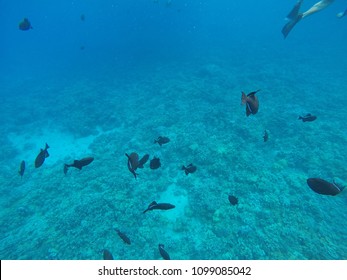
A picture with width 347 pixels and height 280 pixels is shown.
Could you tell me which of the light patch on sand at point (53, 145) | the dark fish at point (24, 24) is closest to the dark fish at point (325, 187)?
the dark fish at point (24, 24)

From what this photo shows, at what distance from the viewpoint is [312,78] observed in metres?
20.9

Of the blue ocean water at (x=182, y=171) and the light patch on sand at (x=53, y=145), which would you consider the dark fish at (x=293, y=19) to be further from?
the light patch on sand at (x=53, y=145)

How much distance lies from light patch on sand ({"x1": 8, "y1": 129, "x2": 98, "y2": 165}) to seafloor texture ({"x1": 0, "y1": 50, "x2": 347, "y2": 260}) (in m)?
0.10

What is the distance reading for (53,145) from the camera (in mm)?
15367

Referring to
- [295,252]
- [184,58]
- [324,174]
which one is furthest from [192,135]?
[184,58]

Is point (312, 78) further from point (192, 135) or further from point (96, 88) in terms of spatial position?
point (96, 88)

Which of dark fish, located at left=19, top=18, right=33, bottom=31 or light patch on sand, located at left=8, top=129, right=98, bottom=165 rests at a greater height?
dark fish, located at left=19, top=18, right=33, bottom=31

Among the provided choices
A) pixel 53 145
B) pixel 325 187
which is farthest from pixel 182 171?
pixel 53 145

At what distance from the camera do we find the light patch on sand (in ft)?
44.8

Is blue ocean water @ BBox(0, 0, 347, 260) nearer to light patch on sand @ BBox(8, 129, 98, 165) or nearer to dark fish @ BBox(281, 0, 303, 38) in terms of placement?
light patch on sand @ BBox(8, 129, 98, 165)

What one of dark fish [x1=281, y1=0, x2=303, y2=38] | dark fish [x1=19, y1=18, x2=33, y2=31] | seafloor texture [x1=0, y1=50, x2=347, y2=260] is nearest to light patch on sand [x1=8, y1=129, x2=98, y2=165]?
seafloor texture [x1=0, y1=50, x2=347, y2=260]

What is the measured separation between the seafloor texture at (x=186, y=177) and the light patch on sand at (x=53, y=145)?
103mm

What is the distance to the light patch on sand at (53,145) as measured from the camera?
1364 cm
